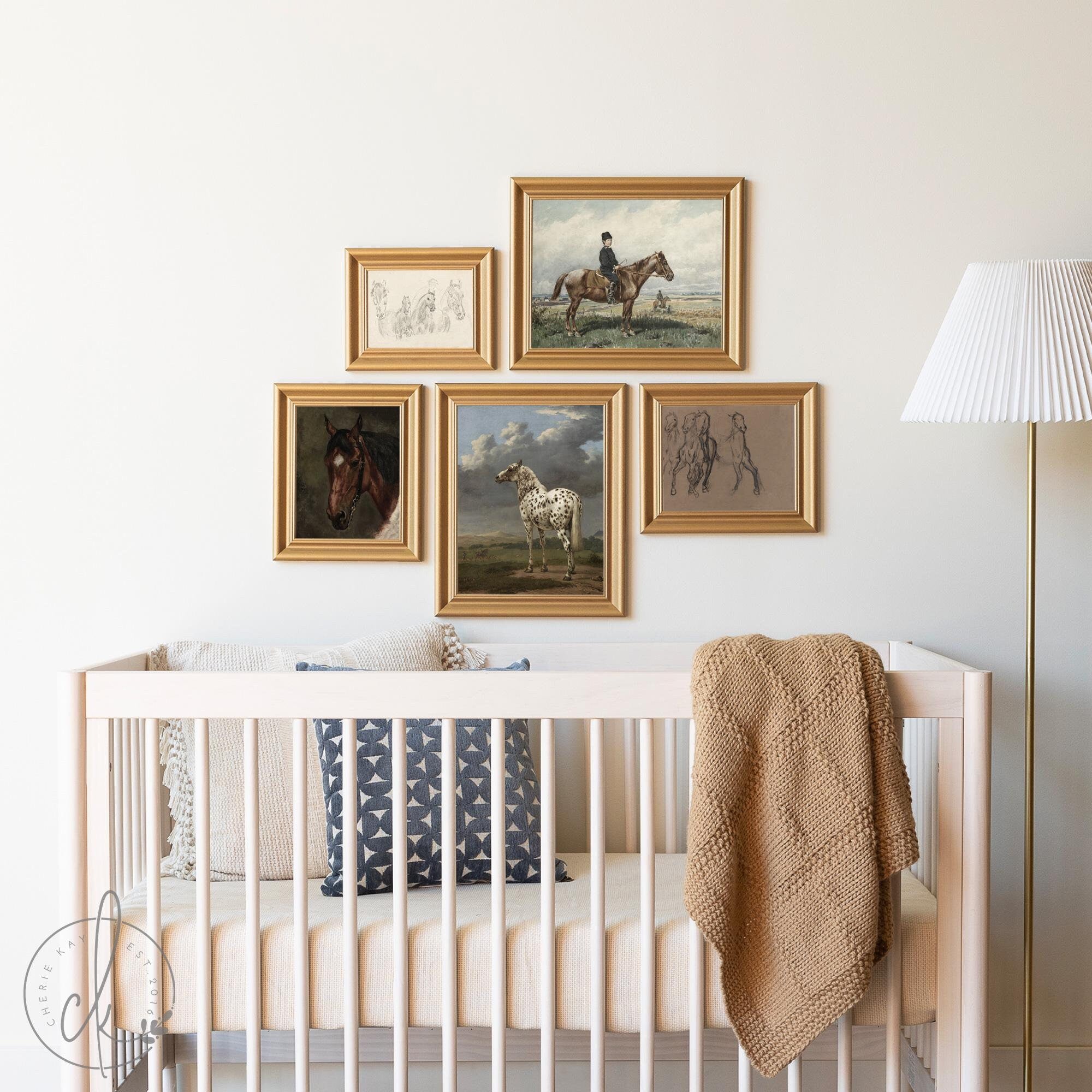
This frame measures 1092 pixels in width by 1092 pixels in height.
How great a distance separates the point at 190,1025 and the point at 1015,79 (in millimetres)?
2096

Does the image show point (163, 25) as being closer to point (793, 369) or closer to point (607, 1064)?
point (793, 369)

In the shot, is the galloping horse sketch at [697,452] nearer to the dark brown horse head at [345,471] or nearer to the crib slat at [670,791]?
the crib slat at [670,791]

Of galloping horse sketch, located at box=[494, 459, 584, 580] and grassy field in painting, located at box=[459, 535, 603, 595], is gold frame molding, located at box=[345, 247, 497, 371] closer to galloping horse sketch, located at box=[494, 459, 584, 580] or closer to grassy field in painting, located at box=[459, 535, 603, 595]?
galloping horse sketch, located at box=[494, 459, 584, 580]

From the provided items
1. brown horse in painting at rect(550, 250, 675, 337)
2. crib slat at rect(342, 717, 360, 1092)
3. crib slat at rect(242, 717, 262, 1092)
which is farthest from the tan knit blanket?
brown horse in painting at rect(550, 250, 675, 337)

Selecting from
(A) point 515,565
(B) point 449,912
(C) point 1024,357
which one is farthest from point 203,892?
(C) point 1024,357

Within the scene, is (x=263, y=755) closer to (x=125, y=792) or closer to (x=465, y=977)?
(x=125, y=792)

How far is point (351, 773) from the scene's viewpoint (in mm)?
1271

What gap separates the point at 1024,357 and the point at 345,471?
120 cm

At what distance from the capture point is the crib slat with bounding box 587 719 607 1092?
126 centimetres

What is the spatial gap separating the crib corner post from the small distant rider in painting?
1145 mm

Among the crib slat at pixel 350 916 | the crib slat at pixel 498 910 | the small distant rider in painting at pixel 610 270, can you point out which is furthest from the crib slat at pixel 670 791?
the small distant rider in painting at pixel 610 270

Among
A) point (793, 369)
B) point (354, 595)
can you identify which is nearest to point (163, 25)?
point (354, 595)

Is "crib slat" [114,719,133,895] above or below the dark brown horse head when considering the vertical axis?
below

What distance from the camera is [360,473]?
6.27 feet
